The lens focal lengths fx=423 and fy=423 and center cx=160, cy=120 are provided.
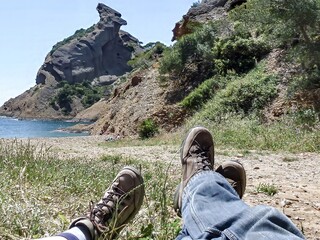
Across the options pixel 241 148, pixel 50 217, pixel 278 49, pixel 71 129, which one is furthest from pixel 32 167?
pixel 71 129

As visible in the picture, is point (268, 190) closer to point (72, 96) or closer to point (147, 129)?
point (147, 129)

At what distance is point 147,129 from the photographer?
673 inches

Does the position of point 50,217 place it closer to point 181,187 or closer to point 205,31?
point 181,187

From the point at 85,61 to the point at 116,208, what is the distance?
351 ft

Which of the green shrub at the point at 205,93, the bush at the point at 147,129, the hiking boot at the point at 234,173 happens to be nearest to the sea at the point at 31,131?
the bush at the point at 147,129

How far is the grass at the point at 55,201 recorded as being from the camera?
2156mm

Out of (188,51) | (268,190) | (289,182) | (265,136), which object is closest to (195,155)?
(268,190)

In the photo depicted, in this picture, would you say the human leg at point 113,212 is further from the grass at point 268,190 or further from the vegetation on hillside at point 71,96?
the vegetation on hillside at point 71,96

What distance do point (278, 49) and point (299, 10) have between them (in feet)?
14.4

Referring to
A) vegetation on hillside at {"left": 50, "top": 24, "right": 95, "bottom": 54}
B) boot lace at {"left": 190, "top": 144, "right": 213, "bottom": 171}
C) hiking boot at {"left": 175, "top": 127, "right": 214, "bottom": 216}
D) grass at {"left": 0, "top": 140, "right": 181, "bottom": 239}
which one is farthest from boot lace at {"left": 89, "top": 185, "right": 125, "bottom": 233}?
vegetation on hillside at {"left": 50, "top": 24, "right": 95, "bottom": 54}

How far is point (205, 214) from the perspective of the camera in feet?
5.47

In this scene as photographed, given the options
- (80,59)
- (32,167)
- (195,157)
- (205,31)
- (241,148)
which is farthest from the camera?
(80,59)

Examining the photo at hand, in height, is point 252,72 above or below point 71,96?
below

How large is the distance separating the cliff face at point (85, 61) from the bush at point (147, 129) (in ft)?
257
